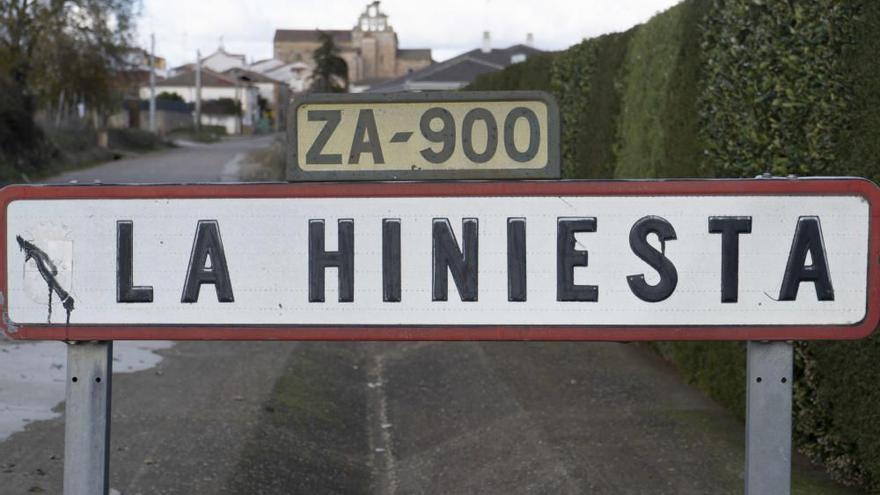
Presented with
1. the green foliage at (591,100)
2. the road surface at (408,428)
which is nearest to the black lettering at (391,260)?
the road surface at (408,428)

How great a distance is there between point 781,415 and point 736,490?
381 cm

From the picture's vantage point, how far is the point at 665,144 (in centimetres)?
1052

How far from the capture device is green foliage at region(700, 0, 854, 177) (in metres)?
6.88

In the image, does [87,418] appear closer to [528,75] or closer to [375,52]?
[528,75]

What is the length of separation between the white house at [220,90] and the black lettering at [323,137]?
9958 cm

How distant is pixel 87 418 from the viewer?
3084 millimetres

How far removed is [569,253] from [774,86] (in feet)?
16.4

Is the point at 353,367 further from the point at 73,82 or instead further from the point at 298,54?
the point at 298,54

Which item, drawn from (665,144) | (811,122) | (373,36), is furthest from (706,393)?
(373,36)

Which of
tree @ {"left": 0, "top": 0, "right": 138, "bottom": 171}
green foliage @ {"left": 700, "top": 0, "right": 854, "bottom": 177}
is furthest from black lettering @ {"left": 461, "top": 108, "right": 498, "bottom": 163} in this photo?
tree @ {"left": 0, "top": 0, "right": 138, "bottom": 171}

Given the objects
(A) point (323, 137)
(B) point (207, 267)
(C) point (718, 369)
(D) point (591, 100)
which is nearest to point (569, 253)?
(A) point (323, 137)

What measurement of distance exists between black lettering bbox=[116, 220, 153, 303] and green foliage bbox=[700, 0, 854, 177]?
4.76 meters

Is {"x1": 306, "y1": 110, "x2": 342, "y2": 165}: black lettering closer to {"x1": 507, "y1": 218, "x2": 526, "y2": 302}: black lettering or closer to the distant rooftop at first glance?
{"x1": 507, "y1": 218, "x2": 526, "y2": 302}: black lettering

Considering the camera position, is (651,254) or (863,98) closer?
(651,254)
